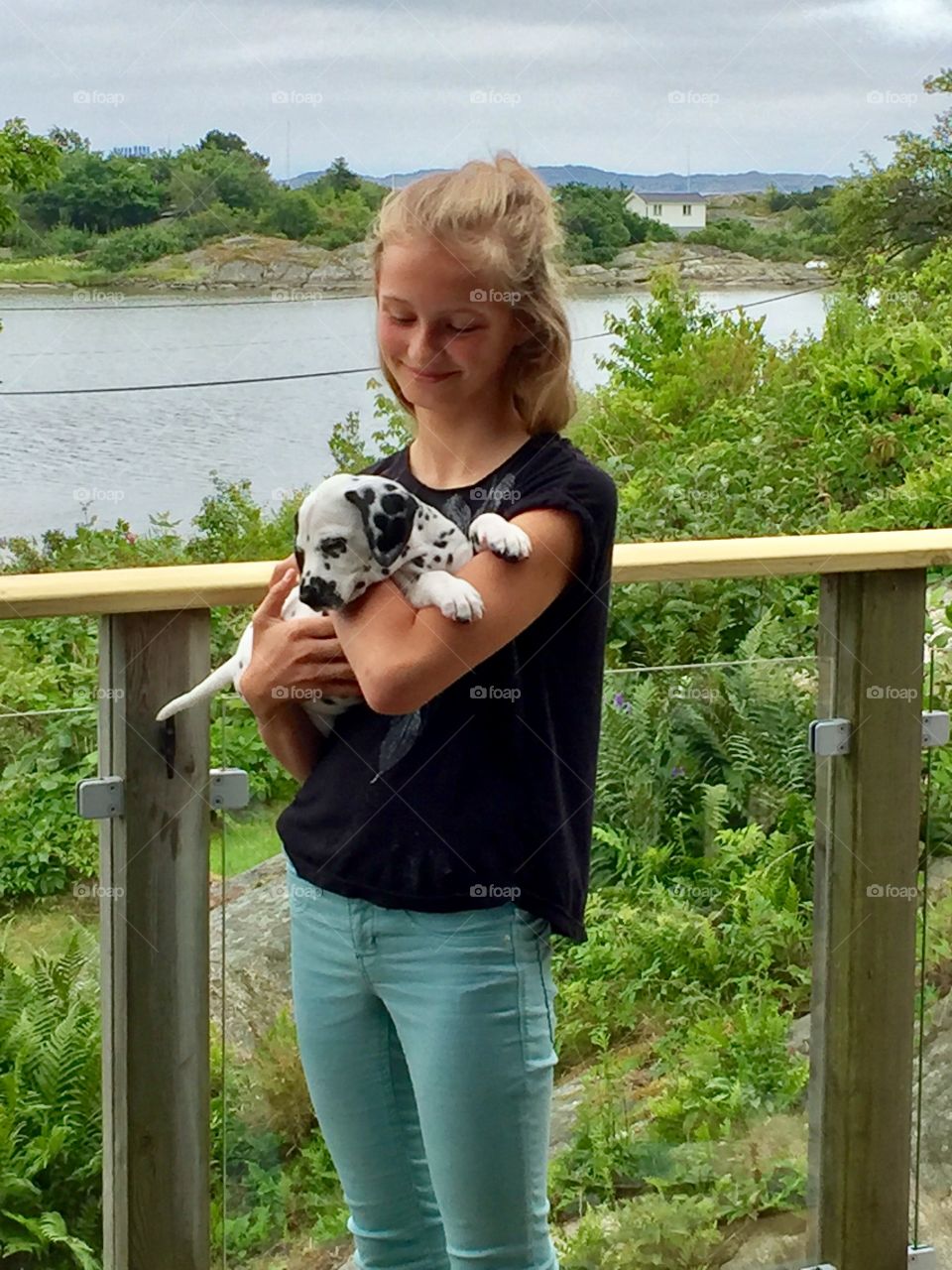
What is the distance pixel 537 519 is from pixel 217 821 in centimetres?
58

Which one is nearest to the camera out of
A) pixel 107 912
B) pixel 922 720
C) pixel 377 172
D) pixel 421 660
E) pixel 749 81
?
pixel 421 660

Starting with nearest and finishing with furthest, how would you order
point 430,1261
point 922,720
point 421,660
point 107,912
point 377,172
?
point 421,660 < point 430,1261 < point 107,912 < point 922,720 < point 377,172

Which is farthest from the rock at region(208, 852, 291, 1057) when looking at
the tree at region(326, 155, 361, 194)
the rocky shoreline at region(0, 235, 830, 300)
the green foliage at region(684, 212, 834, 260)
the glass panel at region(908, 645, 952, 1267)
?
the green foliage at region(684, 212, 834, 260)

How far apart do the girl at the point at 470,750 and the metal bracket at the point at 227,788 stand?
A: 11.6 inches

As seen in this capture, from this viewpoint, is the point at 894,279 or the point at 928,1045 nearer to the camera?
the point at 928,1045

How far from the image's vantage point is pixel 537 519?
4.04 ft

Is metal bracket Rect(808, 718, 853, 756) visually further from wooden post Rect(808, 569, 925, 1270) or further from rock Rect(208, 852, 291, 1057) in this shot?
rock Rect(208, 852, 291, 1057)

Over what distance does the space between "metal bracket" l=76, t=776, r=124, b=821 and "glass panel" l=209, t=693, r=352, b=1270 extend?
0.34 feet

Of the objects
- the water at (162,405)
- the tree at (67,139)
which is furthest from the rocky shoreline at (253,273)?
the tree at (67,139)

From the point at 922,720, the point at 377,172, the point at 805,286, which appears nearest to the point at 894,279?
the point at 805,286

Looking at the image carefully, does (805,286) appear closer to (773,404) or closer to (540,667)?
(773,404)

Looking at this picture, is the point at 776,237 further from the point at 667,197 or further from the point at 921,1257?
the point at 921,1257

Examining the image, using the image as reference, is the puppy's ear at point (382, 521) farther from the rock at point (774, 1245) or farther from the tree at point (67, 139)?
the tree at point (67, 139)

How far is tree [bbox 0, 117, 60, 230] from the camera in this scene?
2709 mm
